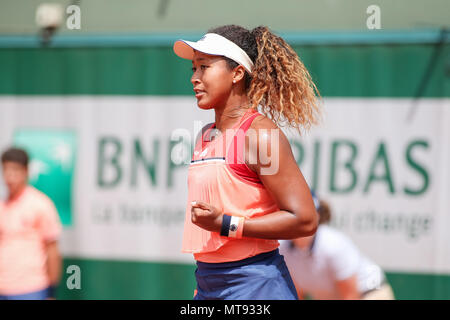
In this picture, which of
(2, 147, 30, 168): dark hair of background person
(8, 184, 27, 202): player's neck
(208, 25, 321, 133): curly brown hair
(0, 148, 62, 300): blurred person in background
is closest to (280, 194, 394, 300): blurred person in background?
(208, 25, 321, 133): curly brown hair

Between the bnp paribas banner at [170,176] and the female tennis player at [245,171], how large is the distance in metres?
2.50

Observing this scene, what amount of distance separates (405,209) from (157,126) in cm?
251

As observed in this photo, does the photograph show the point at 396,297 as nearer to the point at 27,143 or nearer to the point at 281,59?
the point at 281,59

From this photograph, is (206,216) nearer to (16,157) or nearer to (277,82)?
(277,82)

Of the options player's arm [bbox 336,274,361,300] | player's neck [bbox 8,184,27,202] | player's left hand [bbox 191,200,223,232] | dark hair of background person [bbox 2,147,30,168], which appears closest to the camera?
player's left hand [bbox 191,200,223,232]

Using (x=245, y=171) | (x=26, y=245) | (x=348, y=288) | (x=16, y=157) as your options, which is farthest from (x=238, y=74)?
(x=16, y=157)

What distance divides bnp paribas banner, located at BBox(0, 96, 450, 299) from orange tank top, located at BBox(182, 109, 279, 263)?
2599 mm

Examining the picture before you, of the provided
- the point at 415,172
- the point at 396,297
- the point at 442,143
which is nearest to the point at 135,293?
the point at 396,297

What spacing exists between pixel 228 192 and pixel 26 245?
8.55 ft

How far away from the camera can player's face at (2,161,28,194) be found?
13.7 feet

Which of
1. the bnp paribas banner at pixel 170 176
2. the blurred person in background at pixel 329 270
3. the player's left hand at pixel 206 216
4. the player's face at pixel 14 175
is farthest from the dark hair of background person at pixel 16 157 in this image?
the player's left hand at pixel 206 216

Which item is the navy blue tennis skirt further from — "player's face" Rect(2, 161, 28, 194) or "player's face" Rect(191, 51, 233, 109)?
"player's face" Rect(2, 161, 28, 194)

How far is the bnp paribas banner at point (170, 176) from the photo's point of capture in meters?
4.88

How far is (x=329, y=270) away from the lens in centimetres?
349
